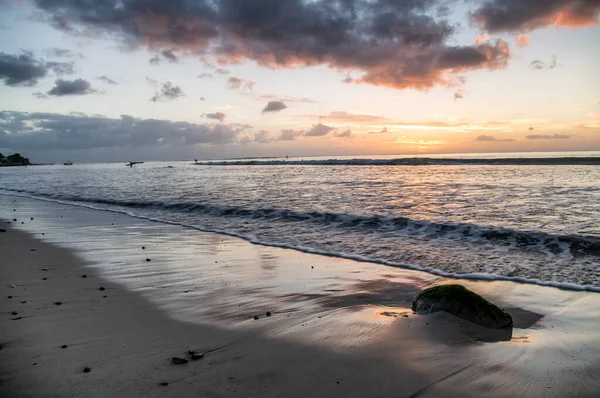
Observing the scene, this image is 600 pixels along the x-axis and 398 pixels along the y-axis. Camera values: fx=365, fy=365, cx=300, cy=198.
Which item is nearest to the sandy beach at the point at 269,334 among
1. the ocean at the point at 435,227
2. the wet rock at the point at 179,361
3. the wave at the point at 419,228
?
the wet rock at the point at 179,361

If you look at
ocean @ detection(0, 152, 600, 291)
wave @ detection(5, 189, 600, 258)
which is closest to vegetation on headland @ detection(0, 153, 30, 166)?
ocean @ detection(0, 152, 600, 291)

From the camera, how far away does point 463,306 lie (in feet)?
15.6

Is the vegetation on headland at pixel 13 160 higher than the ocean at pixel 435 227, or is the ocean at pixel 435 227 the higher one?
the vegetation on headland at pixel 13 160

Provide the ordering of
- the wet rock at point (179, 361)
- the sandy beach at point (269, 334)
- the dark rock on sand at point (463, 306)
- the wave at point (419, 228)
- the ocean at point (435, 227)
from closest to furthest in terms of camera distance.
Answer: the sandy beach at point (269, 334), the wet rock at point (179, 361), the dark rock on sand at point (463, 306), the ocean at point (435, 227), the wave at point (419, 228)

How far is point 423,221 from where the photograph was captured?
12.7m

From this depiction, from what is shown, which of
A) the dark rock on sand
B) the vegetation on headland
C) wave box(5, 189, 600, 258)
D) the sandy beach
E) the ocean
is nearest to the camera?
the sandy beach

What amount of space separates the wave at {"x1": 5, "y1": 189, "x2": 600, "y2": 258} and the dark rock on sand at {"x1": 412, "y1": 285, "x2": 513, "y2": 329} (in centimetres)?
526

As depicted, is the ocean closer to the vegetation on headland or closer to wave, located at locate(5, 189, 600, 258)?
wave, located at locate(5, 189, 600, 258)

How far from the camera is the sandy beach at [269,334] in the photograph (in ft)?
10.4

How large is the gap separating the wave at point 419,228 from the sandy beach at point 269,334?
3.73m

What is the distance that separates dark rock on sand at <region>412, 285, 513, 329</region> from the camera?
461 cm

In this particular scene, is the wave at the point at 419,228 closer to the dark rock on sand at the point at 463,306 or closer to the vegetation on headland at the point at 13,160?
the dark rock on sand at the point at 463,306

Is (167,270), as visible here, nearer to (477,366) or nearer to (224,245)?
(224,245)

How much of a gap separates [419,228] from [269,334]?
29.2 feet
